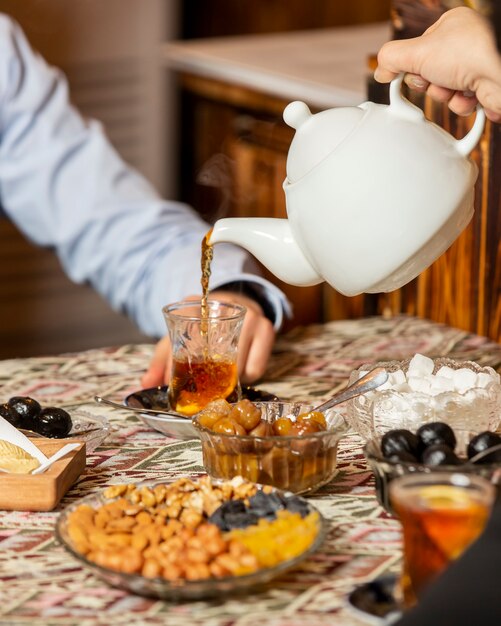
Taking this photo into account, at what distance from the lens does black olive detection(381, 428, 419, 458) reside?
107cm

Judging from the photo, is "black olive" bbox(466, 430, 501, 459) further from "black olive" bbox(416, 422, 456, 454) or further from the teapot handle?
the teapot handle

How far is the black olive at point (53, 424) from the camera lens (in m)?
1.29

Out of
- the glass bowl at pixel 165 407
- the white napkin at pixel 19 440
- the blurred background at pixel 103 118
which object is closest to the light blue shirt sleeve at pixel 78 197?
the glass bowl at pixel 165 407

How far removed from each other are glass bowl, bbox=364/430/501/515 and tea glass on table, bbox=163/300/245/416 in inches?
13.2

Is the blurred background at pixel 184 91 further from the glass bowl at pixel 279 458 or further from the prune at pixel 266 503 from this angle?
the prune at pixel 266 503

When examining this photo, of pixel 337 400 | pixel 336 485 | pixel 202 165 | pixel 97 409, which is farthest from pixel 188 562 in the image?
pixel 202 165

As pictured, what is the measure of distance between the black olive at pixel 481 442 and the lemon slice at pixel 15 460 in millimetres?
432

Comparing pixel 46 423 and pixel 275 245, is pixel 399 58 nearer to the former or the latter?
pixel 275 245

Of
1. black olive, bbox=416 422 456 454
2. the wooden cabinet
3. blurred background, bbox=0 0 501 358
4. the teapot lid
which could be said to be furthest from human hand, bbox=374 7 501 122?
blurred background, bbox=0 0 501 358

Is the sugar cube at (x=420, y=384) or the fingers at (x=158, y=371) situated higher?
the sugar cube at (x=420, y=384)

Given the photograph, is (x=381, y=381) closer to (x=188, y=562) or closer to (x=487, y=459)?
(x=487, y=459)

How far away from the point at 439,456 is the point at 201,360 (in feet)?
1.40

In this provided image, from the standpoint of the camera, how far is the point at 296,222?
1.18m

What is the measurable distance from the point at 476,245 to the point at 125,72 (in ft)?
7.92
